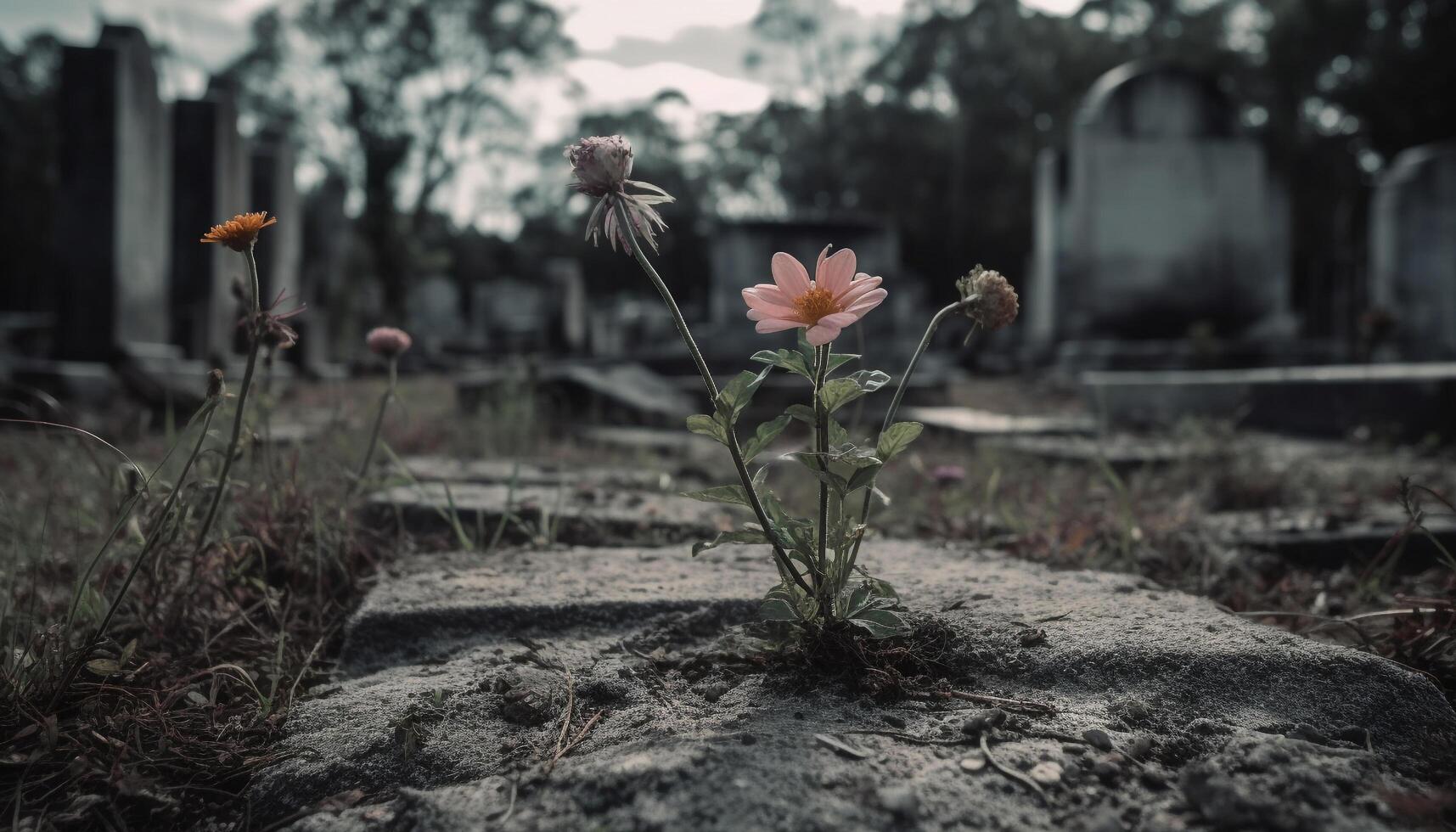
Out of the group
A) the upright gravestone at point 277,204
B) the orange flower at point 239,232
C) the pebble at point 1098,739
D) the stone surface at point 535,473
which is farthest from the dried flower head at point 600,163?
the upright gravestone at point 277,204

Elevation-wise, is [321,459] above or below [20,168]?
below

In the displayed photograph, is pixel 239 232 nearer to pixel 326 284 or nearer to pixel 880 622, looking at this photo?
pixel 880 622

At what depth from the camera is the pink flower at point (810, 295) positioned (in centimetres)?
103

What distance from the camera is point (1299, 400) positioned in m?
4.39

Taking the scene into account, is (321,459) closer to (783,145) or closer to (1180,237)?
(1180,237)

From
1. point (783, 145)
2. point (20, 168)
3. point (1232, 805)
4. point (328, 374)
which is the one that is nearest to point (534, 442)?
point (1232, 805)

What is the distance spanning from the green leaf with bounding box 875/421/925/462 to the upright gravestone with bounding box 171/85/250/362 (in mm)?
7320

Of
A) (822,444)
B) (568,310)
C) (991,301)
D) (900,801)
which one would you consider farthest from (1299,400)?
(568,310)

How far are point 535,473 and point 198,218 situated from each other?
19.7 ft

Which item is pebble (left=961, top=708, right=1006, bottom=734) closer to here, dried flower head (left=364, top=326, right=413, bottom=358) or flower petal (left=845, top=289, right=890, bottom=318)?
flower petal (left=845, top=289, right=890, bottom=318)

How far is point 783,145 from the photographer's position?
31.2 m

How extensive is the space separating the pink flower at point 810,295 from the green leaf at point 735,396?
6cm

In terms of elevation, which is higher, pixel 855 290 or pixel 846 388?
pixel 855 290

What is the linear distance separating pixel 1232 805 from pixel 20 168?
35144mm
